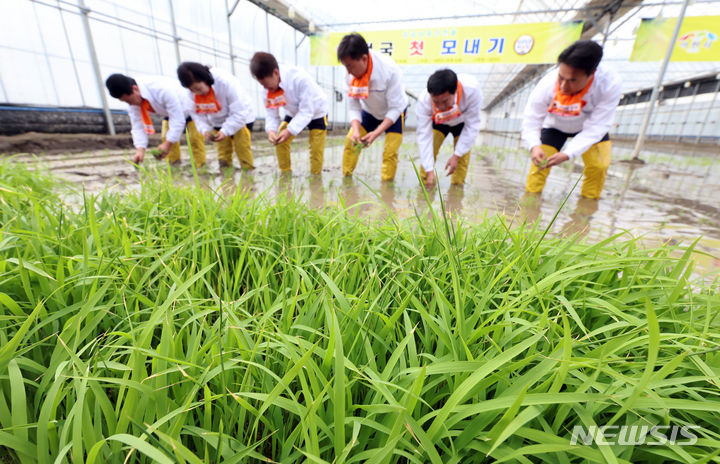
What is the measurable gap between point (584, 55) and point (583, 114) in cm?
83

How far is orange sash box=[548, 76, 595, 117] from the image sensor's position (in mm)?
2965

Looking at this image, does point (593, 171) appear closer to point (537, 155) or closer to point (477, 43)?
point (537, 155)

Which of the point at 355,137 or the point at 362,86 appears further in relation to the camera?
the point at 355,137

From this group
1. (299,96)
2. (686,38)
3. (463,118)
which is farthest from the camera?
(686,38)

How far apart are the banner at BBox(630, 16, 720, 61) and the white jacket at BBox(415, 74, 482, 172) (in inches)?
300

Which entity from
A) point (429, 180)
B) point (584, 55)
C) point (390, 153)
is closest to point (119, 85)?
point (390, 153)

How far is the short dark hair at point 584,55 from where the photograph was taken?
8.32 ft

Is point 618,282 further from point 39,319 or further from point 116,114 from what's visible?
point 116,114

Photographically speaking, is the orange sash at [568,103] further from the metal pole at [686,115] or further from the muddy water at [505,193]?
the metal pole at [686,115]

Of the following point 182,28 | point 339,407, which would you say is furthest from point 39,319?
point 182,28

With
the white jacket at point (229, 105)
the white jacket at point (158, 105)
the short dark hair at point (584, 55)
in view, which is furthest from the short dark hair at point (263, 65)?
the short dark hair at point (584, 55)

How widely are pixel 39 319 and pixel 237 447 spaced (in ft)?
2.32

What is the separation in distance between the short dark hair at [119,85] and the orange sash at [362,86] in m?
2.75
